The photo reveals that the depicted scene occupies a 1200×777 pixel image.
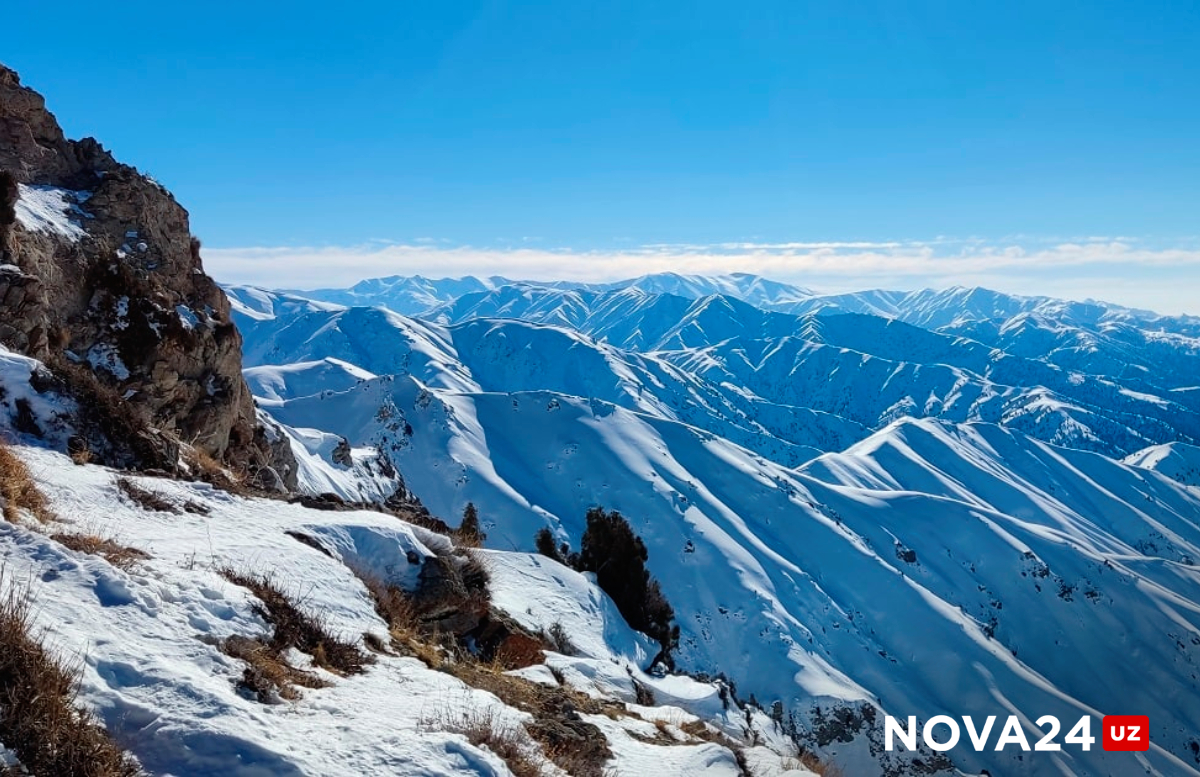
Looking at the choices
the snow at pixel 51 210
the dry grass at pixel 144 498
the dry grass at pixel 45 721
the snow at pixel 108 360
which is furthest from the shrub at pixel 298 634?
the snow at pixel 51 210

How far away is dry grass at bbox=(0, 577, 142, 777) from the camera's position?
4.50 m

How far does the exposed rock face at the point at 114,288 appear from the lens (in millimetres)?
21359

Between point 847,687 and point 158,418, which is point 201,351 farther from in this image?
point 847,687

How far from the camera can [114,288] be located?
25.2 meters

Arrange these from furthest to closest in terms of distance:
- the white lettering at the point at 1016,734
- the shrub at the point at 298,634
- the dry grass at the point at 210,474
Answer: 1. the white lettering at the point at 1016,734
2. the dry grass at the point at 210,474
3. the shrub at the point at 298,634

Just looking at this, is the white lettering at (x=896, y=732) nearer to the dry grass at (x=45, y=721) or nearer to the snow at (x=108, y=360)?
the dry grass at (x=45, y=721)

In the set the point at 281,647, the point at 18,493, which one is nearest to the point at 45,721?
the point at 281,647

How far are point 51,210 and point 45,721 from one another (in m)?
29.1

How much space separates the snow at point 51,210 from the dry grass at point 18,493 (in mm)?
18800

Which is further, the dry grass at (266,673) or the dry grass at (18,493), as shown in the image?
the dry grass at (18,493)

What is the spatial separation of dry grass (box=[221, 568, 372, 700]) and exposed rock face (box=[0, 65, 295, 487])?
12.7 metres

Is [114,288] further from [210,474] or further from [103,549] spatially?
[103,549]

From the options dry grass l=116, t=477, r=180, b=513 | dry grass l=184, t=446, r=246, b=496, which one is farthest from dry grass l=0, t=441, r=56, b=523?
dry grass l=184, t=446, r=246, b=496

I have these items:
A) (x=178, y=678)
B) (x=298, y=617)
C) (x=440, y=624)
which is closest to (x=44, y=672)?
(x=178, y=678)
